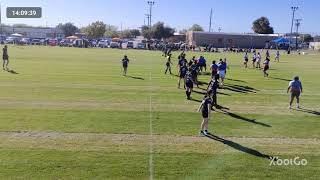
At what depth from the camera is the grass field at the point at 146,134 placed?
42.4 feet

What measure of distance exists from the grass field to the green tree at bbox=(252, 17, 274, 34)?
407 feet

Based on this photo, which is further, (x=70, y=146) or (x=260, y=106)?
(x=260, y=106)

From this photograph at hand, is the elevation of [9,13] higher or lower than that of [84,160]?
higher

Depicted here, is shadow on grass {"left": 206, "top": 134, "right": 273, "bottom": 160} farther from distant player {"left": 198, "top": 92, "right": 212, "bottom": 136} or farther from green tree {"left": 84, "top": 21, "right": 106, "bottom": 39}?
green tree {"left": 84, "top": 21, "right": 106, "bottom": 39}

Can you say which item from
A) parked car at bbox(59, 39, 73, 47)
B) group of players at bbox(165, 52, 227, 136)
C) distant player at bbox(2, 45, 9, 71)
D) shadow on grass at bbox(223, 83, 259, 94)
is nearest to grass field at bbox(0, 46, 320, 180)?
shadow on grass at bbox(223, 83, 259, 94)

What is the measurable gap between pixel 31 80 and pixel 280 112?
60.1 feet

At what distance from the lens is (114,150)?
14.6 metres

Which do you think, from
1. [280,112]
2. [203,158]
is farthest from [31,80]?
[203,158]

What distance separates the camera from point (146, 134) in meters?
16.8

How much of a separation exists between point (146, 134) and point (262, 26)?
140 metres

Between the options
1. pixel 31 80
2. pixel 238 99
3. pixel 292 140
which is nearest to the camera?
pixel 292 140

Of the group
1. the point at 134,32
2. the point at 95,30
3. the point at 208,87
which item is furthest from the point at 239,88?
the point at 134,32

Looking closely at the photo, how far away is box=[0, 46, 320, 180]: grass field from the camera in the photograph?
12.9m

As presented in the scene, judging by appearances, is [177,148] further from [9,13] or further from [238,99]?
[9,13]
